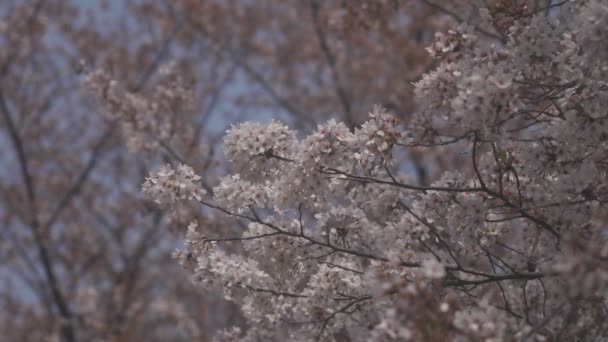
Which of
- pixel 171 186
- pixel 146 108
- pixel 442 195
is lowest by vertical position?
pixel 171 186

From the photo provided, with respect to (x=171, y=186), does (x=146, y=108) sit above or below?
above

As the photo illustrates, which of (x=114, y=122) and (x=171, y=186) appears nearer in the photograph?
(x=171, y=186)

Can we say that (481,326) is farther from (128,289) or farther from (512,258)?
(128,289)

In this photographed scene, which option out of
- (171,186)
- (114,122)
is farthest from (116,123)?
(171,186)

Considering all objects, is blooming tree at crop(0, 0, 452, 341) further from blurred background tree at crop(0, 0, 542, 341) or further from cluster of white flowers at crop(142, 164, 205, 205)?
cluster of white flowers at crop(142, 164, 205, 205)

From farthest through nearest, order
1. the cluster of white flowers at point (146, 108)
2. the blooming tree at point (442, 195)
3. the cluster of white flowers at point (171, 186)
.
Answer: the cluster of white flowers at point (146, 108) → the cluster of white flowers at point (171, 186) → the blooming tree at point (442, 195)

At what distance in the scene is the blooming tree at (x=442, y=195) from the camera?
321cm

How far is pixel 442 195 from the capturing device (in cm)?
405

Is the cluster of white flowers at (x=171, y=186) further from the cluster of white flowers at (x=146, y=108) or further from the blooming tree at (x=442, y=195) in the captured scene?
the cluster of white flowers at (x=146, y=108)

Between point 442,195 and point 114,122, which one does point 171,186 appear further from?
point 114,122

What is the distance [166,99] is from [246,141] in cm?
410

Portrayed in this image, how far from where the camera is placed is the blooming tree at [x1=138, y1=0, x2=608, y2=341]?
10.5ft

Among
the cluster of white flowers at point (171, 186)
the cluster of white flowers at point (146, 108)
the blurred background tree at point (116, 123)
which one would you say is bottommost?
the cluster of white flowers at point (171, 186)

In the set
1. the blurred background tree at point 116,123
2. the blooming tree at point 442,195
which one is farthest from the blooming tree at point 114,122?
the blooming tree at point 442,195
